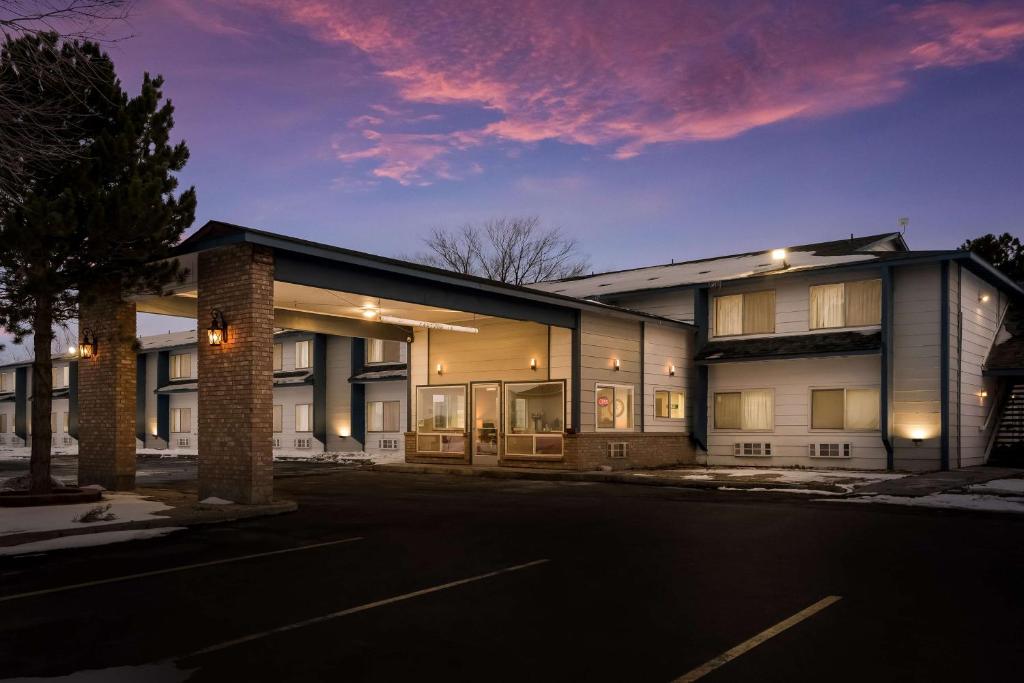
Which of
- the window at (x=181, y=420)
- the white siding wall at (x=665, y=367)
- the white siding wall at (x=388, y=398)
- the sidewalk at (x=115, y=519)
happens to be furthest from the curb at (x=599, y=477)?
the window at (x=181, y=420)

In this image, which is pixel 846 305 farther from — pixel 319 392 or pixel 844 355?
pixel 319 392

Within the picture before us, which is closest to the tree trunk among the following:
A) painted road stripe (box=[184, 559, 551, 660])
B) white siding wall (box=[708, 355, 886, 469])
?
painted road stripe (box=[184, 559, 551, 660])

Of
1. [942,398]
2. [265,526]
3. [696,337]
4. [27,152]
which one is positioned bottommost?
[265,526]

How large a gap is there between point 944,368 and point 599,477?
9736mm

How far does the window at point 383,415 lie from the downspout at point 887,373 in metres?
18.9

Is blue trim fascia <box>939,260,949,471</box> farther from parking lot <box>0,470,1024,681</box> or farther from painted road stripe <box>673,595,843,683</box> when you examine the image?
painted road stripe <box>673,595,843,683</box>

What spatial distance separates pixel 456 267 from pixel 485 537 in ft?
172

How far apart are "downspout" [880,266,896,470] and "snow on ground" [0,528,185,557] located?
1836 cm

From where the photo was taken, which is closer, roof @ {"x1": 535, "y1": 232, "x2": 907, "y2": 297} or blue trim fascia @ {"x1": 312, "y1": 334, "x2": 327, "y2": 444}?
roof @ {"x1": 535, "y1": 232, "x2": 907, "y2": 297}

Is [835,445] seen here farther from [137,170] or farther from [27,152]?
[27,152]

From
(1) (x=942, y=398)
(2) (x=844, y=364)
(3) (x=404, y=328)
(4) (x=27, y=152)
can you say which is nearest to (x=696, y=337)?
(2) (x=844, y=364)

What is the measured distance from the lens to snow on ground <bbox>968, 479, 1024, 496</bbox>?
16.2 meters

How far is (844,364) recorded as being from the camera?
23969mm

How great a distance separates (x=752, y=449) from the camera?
2550 centimetres
